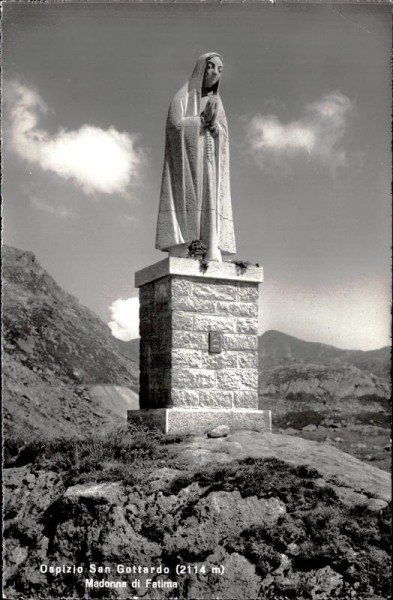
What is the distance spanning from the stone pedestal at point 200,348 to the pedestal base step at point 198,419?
0.01 meters

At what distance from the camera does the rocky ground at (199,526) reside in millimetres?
5648

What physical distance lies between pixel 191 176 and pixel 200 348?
218 cm

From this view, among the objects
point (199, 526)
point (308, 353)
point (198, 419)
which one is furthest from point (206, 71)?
point (308, 353)

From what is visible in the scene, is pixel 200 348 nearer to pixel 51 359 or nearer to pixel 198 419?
pixel 198 419

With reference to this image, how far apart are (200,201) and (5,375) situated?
400 inches

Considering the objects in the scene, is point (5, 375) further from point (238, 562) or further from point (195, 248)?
point (238, 562)

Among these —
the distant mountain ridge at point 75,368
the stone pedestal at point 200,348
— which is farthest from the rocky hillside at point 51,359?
the stone pedestal at point 200,348

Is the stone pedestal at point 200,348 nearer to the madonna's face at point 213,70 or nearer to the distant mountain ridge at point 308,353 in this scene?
the madonna's face at point 213,70

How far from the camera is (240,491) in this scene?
20.5 ft

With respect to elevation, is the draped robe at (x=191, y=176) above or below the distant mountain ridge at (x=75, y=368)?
above

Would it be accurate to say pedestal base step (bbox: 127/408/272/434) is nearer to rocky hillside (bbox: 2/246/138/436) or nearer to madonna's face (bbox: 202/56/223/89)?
madonna's face (bbox: 202/56/223/89)

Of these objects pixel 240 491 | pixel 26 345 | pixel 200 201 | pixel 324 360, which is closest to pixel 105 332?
pixel 26 345

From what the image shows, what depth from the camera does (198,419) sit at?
782cm

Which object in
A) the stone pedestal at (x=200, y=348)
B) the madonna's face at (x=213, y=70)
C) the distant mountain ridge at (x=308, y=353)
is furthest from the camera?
the distant mountain ridge at (x=308, y=353)
